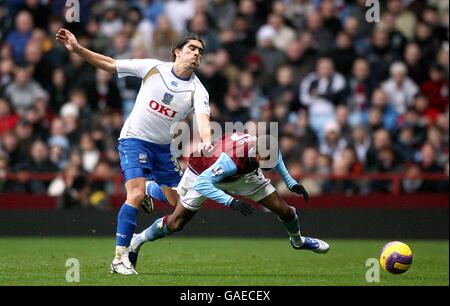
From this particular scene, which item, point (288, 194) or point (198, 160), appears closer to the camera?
point (198, 160)

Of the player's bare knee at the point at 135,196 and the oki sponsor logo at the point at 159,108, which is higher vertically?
the oki sponsor logo at the point at 159,108

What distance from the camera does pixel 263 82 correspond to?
59.5 ft

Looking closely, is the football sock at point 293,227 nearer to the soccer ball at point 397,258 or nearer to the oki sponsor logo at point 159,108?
the soccer ball at point 397,258

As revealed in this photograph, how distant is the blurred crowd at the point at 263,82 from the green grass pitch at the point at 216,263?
1.38 meters

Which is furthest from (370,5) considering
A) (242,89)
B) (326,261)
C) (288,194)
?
(326,261)

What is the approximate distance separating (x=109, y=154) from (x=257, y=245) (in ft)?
10.8

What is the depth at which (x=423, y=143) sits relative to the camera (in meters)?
17.0

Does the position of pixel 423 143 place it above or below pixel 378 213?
above

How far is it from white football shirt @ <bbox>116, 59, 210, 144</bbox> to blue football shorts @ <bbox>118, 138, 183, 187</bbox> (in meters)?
0.09

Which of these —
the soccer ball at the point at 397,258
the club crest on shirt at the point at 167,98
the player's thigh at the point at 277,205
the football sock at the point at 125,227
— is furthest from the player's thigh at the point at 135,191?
the soccer ball at the point at 397,258

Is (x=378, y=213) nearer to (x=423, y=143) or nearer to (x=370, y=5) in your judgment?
(x=423, y=143)

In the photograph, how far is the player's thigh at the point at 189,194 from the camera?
35.0 ft

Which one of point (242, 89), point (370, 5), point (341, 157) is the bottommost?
point (341, 157)
